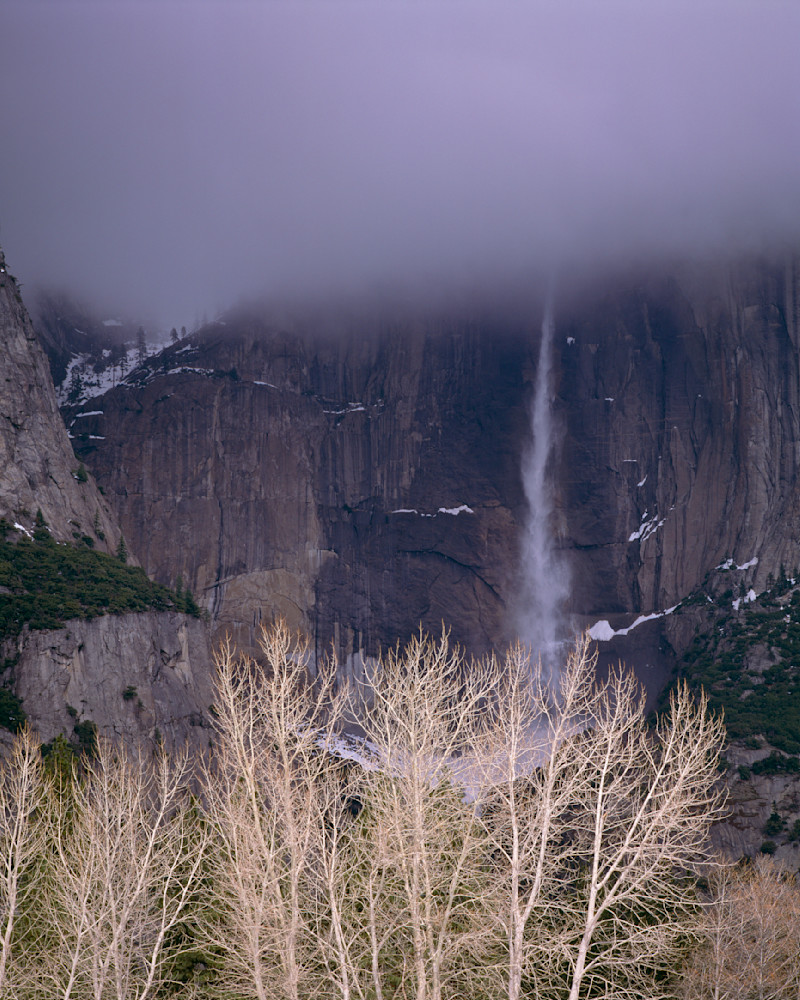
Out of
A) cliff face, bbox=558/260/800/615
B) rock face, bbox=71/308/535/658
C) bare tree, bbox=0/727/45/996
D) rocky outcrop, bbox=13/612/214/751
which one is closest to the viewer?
bare tree, bbox=0/727/45/996

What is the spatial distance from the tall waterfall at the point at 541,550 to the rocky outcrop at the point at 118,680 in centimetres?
4476

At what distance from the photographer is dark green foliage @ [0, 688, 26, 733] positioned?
58750 millimetres

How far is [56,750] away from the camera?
159 feet

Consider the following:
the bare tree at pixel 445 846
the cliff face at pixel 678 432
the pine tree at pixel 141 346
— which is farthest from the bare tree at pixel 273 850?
the pine tree at pixel 141 346

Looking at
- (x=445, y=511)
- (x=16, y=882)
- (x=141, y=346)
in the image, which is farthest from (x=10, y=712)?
(x=141, y=346)

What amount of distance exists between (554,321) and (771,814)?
71.0 meters

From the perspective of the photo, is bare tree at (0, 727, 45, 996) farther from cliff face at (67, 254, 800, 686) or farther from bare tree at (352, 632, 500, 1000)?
cliff face at (67, 254, 800, 686)

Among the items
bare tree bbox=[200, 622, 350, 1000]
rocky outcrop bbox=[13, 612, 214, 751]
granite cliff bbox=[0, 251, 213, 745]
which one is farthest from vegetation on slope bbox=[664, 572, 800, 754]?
bare tree bbox=[200, 622, 350, 1000]

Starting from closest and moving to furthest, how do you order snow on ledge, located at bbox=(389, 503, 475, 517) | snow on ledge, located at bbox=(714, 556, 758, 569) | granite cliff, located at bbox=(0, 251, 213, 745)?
1. granite cliff, located at bbox=(0, 251, 213, 745)
2. snow on ledge, located at bbox=(714, 556, 758, 569)
3. snow on ledge, located at bbox=(389, 503, 475, 517)

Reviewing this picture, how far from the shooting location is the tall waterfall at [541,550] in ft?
371

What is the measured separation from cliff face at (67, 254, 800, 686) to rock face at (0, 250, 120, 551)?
71.1ft

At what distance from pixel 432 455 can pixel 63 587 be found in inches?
2245

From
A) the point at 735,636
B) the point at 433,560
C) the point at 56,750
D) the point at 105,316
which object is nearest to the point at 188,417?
the point at 433,560

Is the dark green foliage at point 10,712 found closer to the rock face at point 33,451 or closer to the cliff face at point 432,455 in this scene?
the rock face at point 33,451
